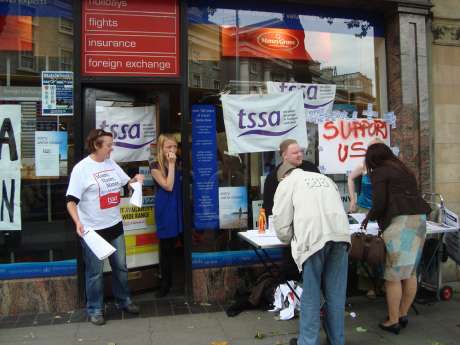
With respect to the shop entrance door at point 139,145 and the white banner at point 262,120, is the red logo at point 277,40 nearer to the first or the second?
the white banner at point 262,120

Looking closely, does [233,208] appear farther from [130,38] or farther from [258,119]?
[130,38]

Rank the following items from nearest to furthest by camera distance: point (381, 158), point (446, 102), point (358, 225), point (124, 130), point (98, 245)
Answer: point (98, 245) → point (381, 158) → point (358, 225) → point (124, 130) → point (446, 102)

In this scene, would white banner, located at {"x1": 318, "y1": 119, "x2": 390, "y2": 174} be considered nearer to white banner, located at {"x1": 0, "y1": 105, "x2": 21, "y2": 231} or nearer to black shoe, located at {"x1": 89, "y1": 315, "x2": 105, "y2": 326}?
black shoe, located at {"x1": 89, "y1": 315, "x2": 105, "y2": 326}

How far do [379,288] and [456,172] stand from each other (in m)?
1.94

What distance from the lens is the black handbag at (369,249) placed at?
4473 mm

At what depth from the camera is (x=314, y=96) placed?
6.12 meters

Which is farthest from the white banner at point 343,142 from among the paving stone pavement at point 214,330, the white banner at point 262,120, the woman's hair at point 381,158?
the paving stone pavement at point 214,330

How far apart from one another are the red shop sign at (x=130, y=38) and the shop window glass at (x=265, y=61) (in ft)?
1.04

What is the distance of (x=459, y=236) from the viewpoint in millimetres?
5156

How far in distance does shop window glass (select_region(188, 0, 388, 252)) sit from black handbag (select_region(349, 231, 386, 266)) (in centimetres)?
157

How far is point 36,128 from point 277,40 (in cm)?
305

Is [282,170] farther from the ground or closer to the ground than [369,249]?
farther from the ground

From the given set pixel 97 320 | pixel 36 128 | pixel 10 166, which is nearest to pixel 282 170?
pixel 97 320

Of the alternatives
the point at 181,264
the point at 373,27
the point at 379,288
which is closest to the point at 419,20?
the point at 373,27
